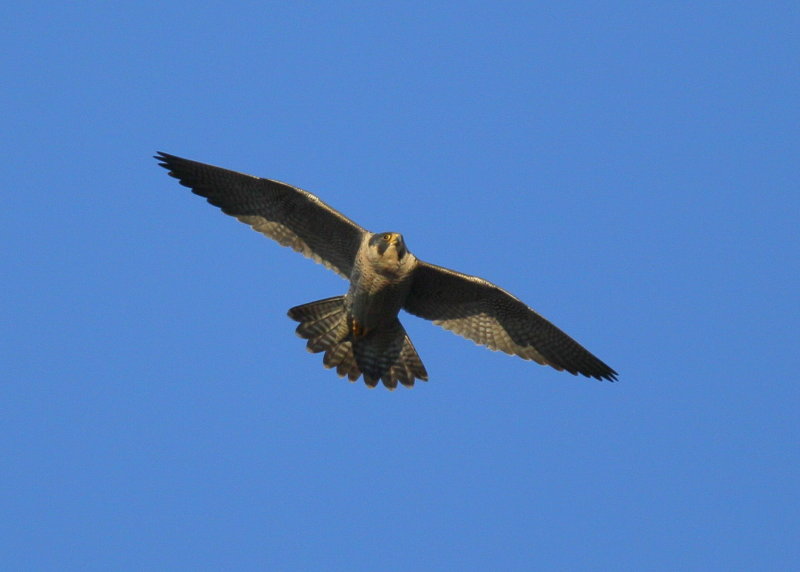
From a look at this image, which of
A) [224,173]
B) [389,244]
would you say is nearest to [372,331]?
[389,244]

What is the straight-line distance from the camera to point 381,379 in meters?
14.5

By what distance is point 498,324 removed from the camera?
14.2m

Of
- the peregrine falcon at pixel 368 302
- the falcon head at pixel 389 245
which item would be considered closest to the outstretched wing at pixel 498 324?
the peregrine falcon at pixel 368 302

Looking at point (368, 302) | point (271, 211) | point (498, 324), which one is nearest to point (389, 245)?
point (368, 302)

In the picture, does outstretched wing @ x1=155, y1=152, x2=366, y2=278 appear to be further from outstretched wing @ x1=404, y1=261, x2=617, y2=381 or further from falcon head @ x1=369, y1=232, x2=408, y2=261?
outstretched wing @ x1=404, y1=261, x2=617, y2=381

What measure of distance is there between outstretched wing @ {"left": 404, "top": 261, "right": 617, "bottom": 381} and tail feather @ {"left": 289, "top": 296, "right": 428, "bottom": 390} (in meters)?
0.49

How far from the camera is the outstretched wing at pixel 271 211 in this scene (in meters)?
13.8

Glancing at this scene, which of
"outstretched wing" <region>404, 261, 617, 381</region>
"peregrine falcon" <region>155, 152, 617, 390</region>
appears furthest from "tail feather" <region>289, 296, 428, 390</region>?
"outstretched wing" <region>404, 261, 617, 381</region>

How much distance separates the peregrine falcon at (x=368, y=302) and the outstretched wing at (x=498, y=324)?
12mm

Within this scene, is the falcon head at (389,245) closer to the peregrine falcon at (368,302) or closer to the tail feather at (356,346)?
the peregrine falcon at (368,302)

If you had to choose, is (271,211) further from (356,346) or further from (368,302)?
(356,346)

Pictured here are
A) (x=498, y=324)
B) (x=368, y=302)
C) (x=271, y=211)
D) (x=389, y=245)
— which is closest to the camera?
(x=389, y=245)

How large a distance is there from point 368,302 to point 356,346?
1.04 meters

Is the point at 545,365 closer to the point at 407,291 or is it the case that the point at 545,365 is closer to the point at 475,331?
the point at 475,331
